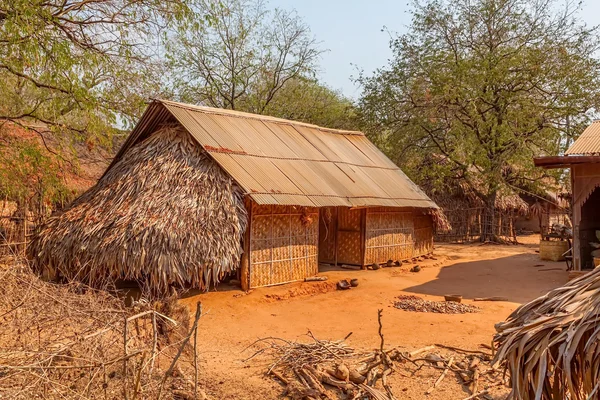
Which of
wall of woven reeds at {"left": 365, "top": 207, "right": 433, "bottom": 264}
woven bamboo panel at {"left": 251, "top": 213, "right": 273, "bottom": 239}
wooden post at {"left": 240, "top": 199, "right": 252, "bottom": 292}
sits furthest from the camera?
wall of woven reeds at {"left": 365, "top": 207, "right": 433, "bottom": 264}

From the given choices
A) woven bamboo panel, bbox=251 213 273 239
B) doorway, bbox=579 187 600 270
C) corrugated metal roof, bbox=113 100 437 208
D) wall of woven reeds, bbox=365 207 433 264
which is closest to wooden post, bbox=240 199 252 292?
woven bamboo panel, bbox=251 213 273 239

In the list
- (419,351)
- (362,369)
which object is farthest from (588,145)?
(362,369)

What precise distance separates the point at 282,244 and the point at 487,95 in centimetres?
1221

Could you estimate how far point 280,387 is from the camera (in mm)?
5391

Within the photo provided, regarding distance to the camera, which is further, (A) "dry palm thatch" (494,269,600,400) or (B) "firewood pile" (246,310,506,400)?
(B) "firewood pile" (246,310,506,400)

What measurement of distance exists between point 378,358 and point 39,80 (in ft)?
25.1

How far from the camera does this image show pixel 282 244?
35.3 feet

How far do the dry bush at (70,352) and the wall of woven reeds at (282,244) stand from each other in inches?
208

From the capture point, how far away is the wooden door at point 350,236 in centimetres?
1324

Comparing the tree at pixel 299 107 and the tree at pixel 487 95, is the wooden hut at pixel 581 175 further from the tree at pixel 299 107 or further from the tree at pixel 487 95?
the tree at pixel 299 107

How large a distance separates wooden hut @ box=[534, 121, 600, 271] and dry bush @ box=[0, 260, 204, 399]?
941 centimetres

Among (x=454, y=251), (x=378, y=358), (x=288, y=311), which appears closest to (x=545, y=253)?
(x=454, y=251)

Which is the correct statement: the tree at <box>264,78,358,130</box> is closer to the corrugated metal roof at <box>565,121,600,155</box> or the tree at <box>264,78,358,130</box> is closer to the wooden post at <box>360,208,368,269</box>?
the wooden post at <box>360,208,368,269</box>

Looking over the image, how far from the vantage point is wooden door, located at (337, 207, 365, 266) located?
43.4ft
